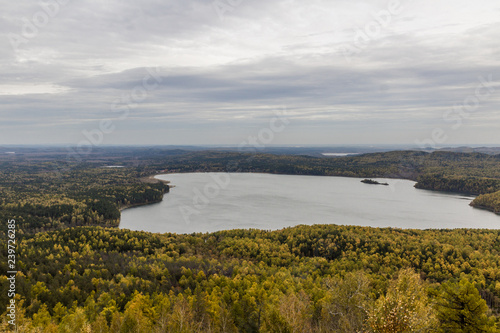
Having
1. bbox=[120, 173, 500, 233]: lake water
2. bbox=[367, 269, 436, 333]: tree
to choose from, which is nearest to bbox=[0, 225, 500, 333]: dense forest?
bbox=[367, 269, 436, 333]: tree

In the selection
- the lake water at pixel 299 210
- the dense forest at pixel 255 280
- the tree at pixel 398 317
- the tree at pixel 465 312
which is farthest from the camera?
the lake water at pixel 299 210

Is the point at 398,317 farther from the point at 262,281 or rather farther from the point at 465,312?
the point at 262,281

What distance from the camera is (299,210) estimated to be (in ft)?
343

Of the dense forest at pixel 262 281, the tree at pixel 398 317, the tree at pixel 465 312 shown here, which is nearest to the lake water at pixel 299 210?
the dense forest at pixel 262 281

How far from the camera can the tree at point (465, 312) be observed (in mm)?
18125

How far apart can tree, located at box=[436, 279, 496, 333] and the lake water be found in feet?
208

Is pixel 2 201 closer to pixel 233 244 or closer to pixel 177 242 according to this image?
pixel 177 242

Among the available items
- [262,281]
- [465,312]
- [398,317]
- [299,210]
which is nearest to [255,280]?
[262,281]

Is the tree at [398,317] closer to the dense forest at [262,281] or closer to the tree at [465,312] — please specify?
the dense forest at [262,281]

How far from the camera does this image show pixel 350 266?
4403 cm

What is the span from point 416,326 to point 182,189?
141 meters

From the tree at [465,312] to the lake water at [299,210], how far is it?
208ft

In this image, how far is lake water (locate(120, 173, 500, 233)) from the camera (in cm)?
8669

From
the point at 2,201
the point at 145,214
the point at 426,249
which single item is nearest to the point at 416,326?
the point at 426,249
